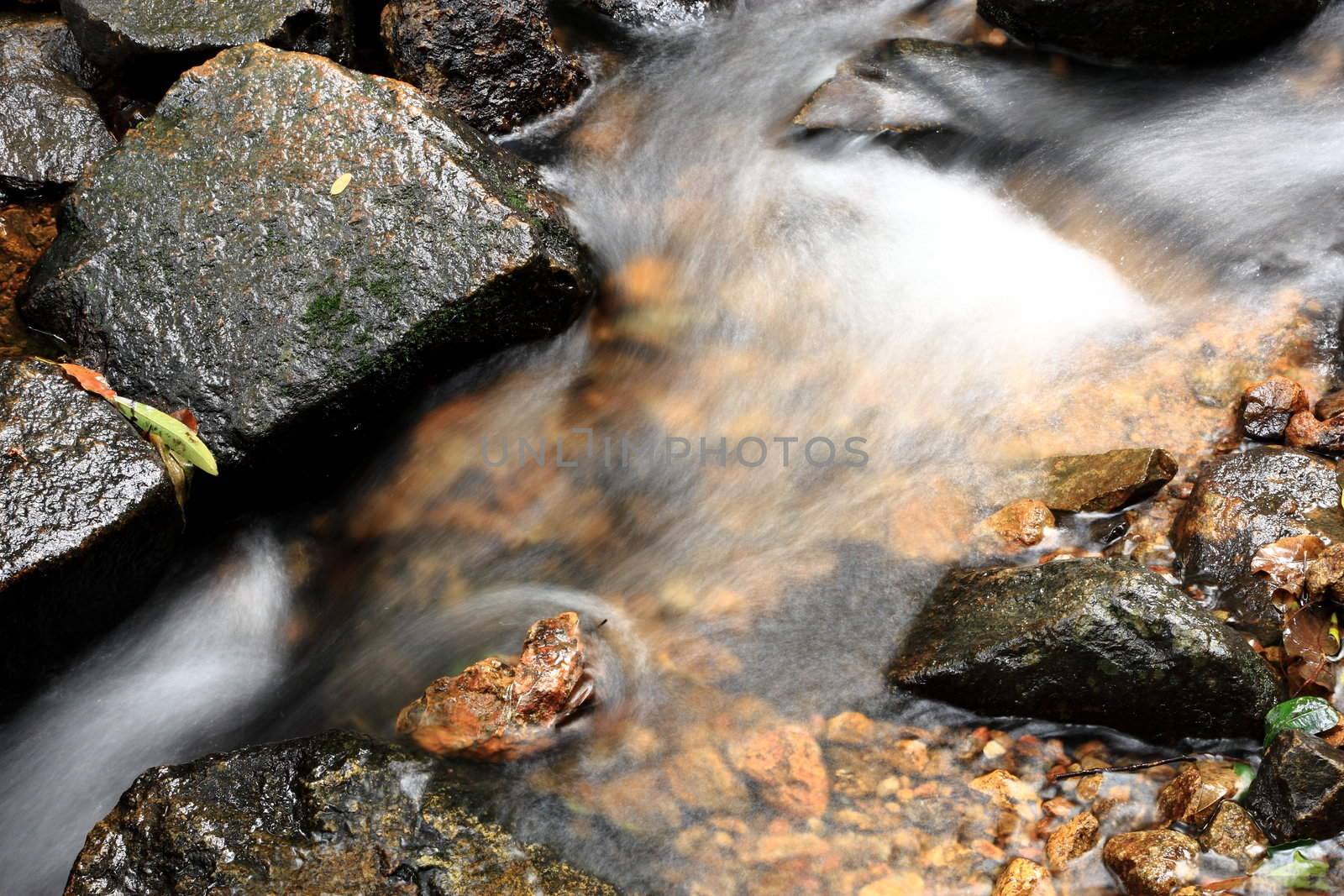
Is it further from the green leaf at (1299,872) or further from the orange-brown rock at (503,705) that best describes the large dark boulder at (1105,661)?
the orange-brown rock at (503,705)

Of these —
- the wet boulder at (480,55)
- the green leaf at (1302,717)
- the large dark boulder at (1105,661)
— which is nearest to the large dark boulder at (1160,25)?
the wet boulder at (480,55)

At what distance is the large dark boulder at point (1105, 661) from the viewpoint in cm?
301

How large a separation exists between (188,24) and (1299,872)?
6075 millimetres

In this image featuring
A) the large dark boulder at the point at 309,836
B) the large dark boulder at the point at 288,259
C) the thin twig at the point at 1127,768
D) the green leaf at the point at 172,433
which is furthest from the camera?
the large dark boulder at the point at 288,259

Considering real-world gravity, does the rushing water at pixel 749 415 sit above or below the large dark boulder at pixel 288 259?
below

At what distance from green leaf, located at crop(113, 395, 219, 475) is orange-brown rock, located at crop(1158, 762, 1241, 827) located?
11.9ft

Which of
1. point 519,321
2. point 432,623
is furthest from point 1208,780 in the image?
point 519,321

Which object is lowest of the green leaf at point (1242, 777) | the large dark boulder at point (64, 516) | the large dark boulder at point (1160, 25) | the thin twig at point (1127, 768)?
the thin twig at point (1127, 768)

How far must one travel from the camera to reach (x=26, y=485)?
3.44 m

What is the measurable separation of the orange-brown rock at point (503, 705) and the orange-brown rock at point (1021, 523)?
168cm

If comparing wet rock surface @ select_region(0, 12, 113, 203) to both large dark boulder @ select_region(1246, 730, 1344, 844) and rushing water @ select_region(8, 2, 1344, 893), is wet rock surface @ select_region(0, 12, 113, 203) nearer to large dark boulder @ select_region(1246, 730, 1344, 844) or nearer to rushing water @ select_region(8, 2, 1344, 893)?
rushing water @ select_region(8, 2, 1344, 893)

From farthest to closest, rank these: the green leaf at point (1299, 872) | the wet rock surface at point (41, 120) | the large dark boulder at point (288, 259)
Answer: the wet rock surface at point (41, 120)
the large dark boulder at point (288, 259)
the green leaf at point (1299, 872)

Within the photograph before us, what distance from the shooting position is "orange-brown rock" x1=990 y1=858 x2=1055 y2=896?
2822 millimetres

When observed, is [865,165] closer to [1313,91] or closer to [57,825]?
[1313,91]
